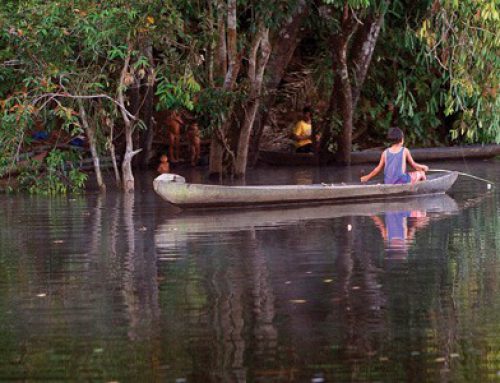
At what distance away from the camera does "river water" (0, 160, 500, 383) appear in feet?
25.3

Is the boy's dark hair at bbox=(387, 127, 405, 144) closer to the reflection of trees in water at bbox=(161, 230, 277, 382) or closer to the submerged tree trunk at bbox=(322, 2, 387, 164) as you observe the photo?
the reflection of trees in water at bbox=(161, 230, 277, 382)

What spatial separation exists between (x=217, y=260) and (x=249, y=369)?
4.84m

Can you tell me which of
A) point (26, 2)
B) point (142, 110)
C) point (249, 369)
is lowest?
point (249, 369)

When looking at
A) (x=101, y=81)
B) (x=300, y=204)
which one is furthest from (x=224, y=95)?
(x=300, y=204)

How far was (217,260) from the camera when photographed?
40.6 feet

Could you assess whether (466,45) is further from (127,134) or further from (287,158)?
(287,158)

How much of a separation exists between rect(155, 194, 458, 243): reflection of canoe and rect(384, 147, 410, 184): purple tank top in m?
0.31

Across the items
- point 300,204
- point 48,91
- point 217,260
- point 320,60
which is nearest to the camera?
point 217,260

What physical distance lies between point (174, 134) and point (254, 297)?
19.7 m

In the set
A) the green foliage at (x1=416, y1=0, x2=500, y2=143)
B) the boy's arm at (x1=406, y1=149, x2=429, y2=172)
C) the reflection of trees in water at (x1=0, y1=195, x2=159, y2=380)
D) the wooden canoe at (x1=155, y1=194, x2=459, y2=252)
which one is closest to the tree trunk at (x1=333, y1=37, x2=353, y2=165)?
the green foliage at (x1=416, y1=0, x2=500, y2=143)

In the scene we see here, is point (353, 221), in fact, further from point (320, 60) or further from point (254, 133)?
point (320, 60)

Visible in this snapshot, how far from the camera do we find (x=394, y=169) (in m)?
19.2

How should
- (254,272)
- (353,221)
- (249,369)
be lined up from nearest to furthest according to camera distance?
(249,369) < (254,272) < (353,221)

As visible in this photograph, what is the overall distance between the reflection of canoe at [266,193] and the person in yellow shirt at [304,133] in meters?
11.6
